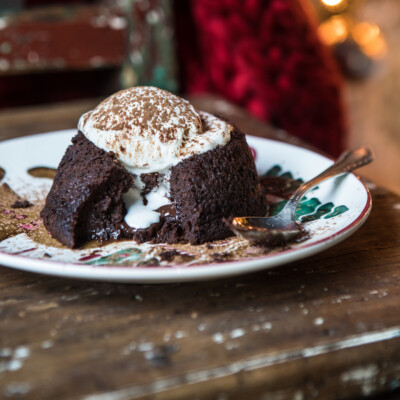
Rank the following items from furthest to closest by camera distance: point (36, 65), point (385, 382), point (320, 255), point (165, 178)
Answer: point (36, 65), point (165, 178), point (320, 255), point (385, 382)

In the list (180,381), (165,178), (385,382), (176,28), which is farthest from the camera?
(176,28)

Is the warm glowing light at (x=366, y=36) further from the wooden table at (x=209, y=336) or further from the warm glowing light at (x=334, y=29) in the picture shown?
the wooden table at (x=209, y=336)

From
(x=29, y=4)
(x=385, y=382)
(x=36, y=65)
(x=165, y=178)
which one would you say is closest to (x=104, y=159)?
(x=165, y=178)

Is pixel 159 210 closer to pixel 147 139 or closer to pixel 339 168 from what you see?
pixel 147 139

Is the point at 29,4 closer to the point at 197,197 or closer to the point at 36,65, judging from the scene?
the point at 36,65

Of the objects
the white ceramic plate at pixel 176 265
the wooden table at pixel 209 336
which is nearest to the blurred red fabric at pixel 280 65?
the white ceramic plate at pixel 176 265

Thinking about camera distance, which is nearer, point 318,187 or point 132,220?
point 132,220

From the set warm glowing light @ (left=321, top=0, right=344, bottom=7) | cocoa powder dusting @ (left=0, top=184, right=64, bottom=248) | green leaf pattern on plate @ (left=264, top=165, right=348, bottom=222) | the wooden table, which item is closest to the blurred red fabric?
warm glowing light @ (left=321, top=0, right=344, bottom=7)
